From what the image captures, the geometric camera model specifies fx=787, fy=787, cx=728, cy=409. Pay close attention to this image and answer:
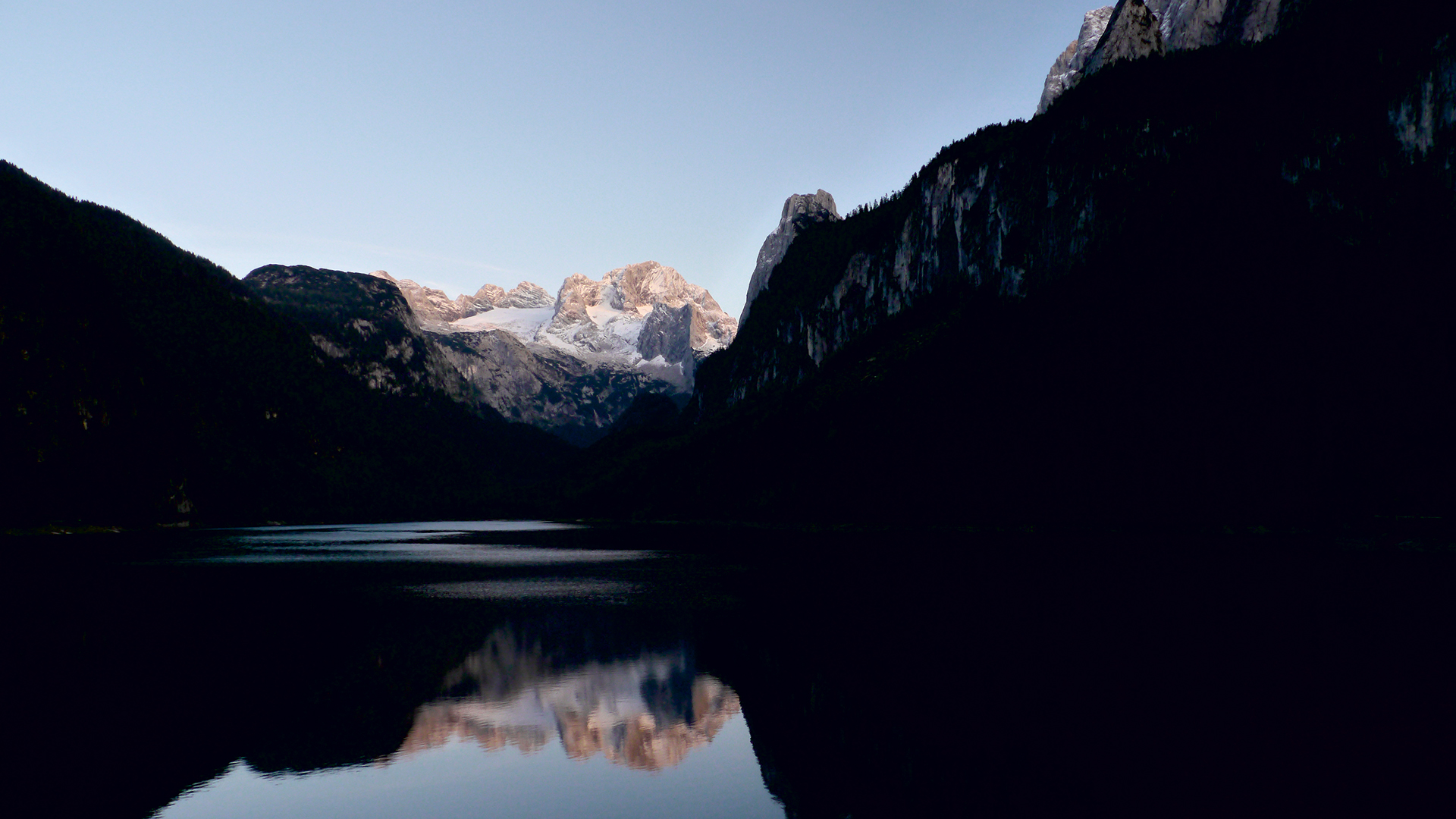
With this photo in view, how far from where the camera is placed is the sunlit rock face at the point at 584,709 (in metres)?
29.0

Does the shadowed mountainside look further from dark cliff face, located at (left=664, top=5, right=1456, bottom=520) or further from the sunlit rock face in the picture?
the sunlit rock face

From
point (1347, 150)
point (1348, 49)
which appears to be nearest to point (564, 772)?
point (1347, 150)

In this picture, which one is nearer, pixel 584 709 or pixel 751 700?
pixel 584 709

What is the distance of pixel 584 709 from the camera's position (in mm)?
33812

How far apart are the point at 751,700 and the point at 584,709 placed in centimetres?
729

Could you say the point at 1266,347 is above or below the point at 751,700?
above

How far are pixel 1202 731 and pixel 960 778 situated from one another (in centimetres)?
1114

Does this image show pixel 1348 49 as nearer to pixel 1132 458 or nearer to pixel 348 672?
pixel 1132 458

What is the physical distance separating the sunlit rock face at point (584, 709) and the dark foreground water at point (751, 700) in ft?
0.64

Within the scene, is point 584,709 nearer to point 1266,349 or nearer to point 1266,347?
point 1266,349

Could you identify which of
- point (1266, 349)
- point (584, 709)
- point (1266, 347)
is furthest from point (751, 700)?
point (1266, 347)

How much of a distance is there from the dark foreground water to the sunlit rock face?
0.19 m

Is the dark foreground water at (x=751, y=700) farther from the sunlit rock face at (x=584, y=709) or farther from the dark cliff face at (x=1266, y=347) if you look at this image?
the dark cliff face at (x=1266, y=347)

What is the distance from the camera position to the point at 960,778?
24422 mm
